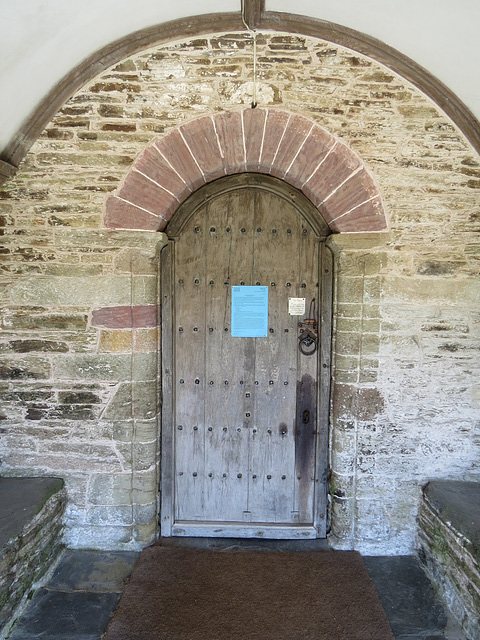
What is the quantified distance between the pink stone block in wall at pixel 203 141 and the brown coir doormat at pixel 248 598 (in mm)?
2742

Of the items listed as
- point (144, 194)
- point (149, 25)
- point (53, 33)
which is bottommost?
point (144, 194)

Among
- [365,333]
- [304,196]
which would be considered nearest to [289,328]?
[365,333]

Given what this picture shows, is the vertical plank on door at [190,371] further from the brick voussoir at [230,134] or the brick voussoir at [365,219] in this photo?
the brick voussoir at [365,219]

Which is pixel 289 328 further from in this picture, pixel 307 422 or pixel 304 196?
pixel 304 196

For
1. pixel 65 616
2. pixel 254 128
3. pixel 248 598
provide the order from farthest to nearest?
pixel 254 128
pixel 248 598
pixel 65 616

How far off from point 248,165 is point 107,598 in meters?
2.98

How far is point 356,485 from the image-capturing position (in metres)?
3.14

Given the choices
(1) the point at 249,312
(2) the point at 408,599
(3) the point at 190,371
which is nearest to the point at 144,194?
(1) the point at 249,312

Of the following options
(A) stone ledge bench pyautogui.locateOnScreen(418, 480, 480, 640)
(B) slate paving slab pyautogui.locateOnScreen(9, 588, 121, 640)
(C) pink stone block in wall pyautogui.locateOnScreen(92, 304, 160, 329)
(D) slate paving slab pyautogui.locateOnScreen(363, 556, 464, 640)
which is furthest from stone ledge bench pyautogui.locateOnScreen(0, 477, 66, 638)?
(A) stone ledge bench pyautogui.locateOnScreen(418, 480, 480, 640)

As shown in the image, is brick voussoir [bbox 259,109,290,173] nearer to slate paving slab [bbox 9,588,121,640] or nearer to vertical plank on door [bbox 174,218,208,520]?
vertical plank on door [bbox 174,218,208,520]

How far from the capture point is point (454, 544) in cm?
271

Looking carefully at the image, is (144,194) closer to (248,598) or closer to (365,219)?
(365,219)

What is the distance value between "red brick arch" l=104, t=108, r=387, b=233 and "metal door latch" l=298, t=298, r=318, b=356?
0.68 metres

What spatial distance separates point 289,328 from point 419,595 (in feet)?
6.40
